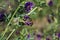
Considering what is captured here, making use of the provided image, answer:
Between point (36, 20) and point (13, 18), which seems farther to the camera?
point (36, 20)

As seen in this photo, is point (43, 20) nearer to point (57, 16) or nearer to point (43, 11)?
point (43, 11)

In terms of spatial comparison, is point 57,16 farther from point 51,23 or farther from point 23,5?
point 23,5

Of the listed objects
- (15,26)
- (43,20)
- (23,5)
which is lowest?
(43,20)

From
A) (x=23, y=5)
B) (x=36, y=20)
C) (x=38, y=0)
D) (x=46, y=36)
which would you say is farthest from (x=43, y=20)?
(x=23, y=5)

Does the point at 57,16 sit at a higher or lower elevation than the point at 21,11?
lower

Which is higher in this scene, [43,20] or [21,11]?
[21,11]

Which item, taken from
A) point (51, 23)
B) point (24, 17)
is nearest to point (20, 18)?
point (24, 17)

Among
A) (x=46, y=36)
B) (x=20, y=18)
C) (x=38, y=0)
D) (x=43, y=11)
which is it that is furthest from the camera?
(x=43, y=11)

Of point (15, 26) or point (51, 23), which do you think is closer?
point (15, 26)

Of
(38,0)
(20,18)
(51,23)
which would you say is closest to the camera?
(20,18)

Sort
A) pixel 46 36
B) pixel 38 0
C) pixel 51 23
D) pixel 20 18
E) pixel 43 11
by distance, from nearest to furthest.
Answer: pixel 20 18
pixel 38 0
pixel 46 36
pixel 51 23
pixel 43 11
